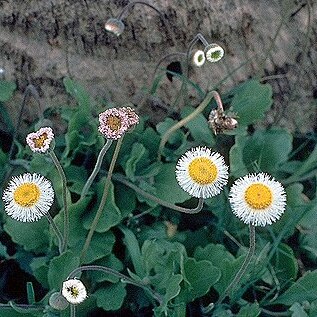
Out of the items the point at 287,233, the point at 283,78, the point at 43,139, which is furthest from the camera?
the point at 283,78

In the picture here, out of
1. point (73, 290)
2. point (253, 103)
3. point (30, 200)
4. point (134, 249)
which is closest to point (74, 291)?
point (73, 290)

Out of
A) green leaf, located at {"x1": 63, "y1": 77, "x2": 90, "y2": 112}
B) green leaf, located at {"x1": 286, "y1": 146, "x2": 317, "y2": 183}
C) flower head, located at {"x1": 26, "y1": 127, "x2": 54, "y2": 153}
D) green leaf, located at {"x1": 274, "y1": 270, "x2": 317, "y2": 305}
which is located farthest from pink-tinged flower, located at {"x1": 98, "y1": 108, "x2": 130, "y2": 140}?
green leaf, located at {"x1": 286, "y1": 146, "x2": 317, "y2": 183}

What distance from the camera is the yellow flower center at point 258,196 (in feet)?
5.12

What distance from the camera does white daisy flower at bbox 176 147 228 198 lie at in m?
1.61

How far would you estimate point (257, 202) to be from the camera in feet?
5.12

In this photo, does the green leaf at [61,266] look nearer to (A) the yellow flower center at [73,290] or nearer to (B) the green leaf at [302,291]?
(A) the yellow flower center at [73,290]

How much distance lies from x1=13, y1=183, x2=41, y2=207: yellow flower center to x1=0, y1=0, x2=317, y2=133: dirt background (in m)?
0.70

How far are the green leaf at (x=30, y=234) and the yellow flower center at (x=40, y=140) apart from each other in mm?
496

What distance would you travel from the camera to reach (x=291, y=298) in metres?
1.95

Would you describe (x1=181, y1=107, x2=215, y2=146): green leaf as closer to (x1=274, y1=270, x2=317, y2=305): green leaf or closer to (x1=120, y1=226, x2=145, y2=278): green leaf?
(x1=120, y1=226, x2=145, y2=278): green leaf

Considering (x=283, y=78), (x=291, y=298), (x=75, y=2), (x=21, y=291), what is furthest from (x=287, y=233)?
(x=75, y=2)

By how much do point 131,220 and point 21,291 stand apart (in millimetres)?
372

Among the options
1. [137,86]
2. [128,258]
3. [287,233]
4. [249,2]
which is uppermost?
[249,2]

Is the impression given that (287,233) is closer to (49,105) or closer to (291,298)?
(291,298)
